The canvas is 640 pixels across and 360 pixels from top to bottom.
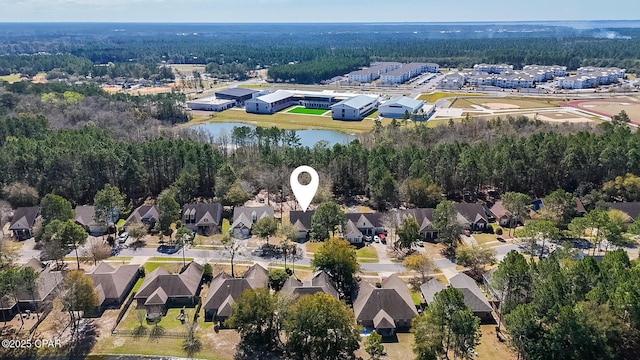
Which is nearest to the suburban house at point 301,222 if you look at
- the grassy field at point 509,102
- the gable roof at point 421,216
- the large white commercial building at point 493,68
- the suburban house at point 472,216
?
the gable roof at point 421,216

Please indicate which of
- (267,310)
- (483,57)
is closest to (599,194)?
(267,310)

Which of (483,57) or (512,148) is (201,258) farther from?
(483,57)

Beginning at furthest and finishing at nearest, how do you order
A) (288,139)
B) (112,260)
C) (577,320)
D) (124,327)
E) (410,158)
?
(288,139)
(410,158)
(112,260)
(124,327)
(577,320)

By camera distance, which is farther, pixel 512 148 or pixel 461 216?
pixel 512 148

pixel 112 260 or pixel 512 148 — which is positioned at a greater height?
pixel 512 148

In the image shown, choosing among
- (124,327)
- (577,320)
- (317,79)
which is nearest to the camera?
(577,320)

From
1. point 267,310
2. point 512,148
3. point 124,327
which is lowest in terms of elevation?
point 124,327
